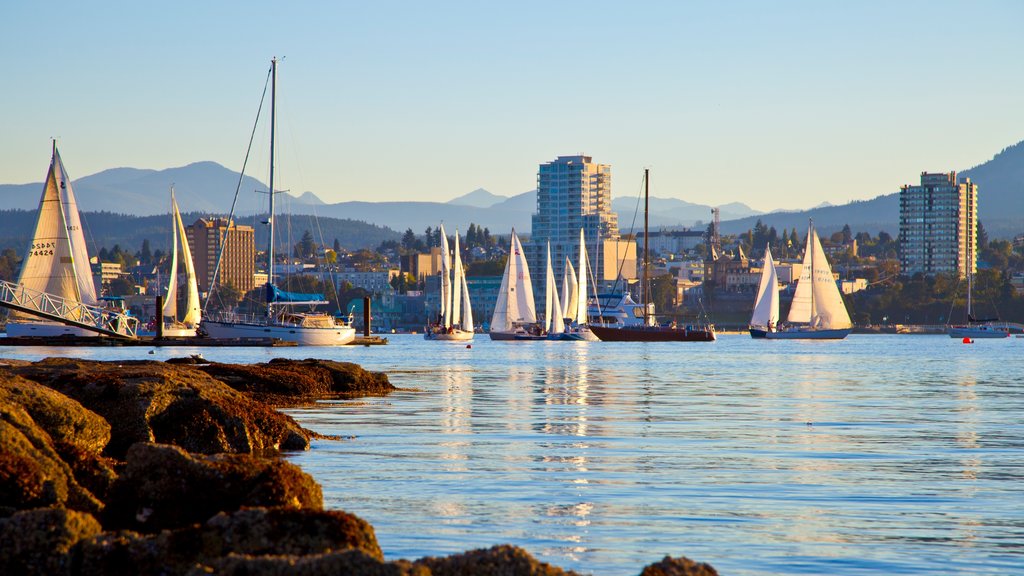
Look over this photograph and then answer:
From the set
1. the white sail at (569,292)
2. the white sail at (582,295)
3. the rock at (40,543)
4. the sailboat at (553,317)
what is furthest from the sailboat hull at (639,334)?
the rock at (40,543)

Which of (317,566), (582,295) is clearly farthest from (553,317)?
(317,566)

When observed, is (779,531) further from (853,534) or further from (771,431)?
(771,431)

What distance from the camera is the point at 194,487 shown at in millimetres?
10477

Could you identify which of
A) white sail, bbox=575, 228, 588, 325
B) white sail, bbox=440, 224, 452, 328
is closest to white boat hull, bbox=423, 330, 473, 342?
white sail, bbox=440, 224, 452, 328

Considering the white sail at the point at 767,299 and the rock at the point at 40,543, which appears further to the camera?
the white sail at the point at 767,299

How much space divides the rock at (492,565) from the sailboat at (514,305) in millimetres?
107084

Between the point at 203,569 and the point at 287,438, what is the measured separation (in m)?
11.0

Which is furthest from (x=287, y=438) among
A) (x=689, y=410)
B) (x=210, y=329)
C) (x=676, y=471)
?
(x=210, y=329)

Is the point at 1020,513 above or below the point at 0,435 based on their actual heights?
below

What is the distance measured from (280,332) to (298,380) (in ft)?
173

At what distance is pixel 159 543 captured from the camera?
8422 millimetres

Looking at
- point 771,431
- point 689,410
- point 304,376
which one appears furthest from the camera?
point 304,376

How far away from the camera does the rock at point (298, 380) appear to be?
99.0 feet

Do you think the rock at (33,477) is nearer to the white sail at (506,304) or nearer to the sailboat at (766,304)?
the white sail at (506,304)
